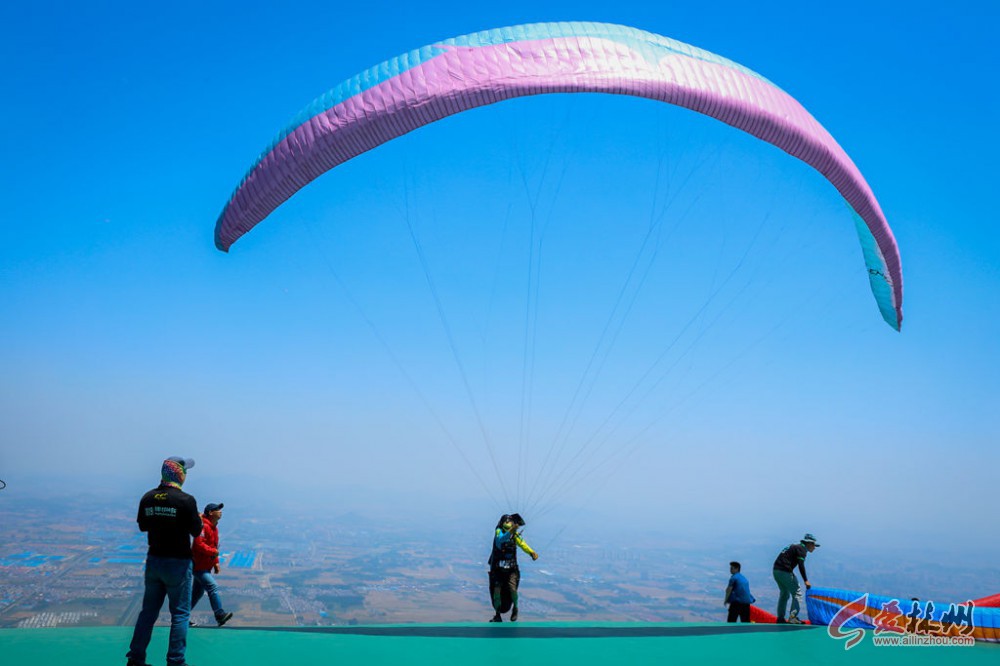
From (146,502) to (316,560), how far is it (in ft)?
238

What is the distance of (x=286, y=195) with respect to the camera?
8.14m

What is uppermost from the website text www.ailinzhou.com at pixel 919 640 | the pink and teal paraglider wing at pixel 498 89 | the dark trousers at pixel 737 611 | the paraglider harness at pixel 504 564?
the pink and teal paraglider wing at pixel 498 89

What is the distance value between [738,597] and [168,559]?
7.72 meters

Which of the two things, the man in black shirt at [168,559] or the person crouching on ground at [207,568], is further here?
the person crouching on ground at [207,568]

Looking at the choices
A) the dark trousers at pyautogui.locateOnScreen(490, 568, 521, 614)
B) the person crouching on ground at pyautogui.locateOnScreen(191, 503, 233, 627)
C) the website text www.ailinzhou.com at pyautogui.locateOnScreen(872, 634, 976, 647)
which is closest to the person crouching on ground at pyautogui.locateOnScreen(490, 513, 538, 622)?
the dark trousers at pyautogui.locateOnScreen(490, 568, 521, 614)

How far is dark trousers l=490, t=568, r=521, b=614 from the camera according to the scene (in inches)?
331

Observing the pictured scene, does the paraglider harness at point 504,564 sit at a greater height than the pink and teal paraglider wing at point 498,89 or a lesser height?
lesser

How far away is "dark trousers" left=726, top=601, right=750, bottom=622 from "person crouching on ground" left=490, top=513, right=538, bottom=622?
3.43m

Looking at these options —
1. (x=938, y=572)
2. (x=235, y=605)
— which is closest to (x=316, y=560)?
(x=235, y=605)

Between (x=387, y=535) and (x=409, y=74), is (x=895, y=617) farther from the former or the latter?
(x=387, y=535)
